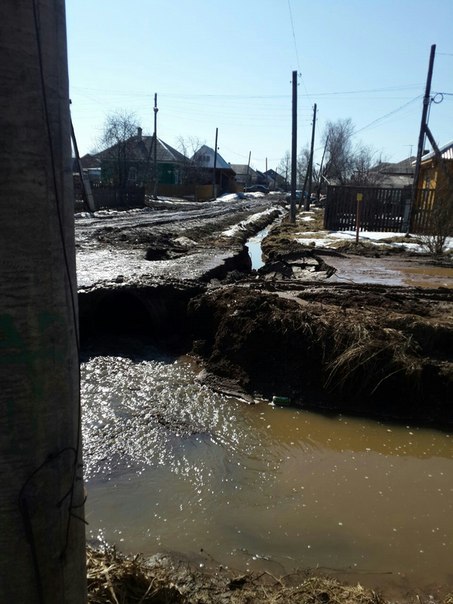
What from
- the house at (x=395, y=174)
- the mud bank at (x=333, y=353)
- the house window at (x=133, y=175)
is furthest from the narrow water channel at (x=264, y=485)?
the house at (x=395, y=174)

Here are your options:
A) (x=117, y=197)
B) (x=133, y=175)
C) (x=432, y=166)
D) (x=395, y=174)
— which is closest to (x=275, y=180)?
(x=395, y=174)

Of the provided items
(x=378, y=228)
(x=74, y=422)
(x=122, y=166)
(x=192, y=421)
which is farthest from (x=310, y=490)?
(x=122, y=166)

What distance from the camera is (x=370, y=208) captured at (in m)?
23.7

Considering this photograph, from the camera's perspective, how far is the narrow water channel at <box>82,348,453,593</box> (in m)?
3.82

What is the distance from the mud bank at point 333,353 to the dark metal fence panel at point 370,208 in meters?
16.2

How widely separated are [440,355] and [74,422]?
5666 millimetres

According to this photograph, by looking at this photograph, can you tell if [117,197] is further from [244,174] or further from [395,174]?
[244,174]

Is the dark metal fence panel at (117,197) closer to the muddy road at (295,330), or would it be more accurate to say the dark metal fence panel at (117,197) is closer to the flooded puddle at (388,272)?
the flooded puddle at (388,272)

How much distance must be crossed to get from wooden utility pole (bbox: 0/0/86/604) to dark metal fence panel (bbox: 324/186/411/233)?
2263cm

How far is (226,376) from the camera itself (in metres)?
6.84

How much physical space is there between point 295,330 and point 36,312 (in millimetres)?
5446

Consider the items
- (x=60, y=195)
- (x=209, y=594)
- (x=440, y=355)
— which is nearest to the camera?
(x=60, y=195)

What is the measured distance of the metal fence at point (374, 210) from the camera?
22.8 m

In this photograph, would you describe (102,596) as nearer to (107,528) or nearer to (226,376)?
(107,528)
